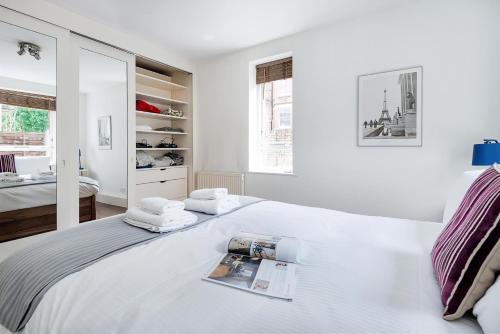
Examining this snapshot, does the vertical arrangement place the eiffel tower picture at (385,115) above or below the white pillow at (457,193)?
above

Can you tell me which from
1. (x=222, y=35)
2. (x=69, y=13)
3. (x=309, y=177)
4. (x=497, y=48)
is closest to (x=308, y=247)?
(x=309, y=177)

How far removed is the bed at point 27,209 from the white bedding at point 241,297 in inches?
85.3

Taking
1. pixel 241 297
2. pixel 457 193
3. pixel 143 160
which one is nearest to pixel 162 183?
pixel 143 160

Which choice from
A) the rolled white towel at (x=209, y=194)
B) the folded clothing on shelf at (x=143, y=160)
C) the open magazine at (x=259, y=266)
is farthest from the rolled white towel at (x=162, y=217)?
the folded clothing on shelf at (x=143, y=160)

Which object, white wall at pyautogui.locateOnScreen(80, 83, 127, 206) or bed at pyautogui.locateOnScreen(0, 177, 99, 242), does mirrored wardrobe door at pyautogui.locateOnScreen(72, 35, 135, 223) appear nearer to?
white wall at pyautogui.locateOnScreen(80, 83, 127, 206)

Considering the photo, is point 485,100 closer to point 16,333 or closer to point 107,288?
point 107,288

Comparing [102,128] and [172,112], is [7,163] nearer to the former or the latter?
[102,128]

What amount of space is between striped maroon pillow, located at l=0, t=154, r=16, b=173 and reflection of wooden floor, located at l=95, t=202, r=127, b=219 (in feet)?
2.92

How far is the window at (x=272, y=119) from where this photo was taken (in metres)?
3.62

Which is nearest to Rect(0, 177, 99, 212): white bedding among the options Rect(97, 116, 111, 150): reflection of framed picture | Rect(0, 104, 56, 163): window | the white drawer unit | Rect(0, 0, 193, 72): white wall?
Rect(0, 104, 56, 163): window

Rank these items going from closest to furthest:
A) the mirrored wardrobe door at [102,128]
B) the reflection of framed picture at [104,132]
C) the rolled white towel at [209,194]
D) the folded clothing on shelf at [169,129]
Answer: the rolled white towel at [209,194] < the mirrored wardrobe door at [102,128] < the reflection of framed picture at [104,132] < the folded clothing on shelf at [169,129]

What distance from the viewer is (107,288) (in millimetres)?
840

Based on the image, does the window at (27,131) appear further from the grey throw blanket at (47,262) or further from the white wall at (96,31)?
the grey throw blanket at (47,262)

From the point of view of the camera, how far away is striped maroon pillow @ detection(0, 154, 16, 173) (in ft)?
7.76
